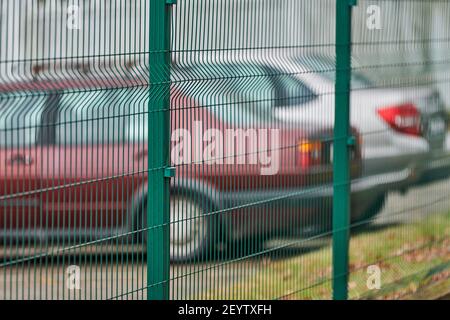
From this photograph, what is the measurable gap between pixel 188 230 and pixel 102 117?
1046mm

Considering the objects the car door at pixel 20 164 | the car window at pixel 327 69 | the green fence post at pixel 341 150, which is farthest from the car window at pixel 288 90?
the car door at pixel 20 164

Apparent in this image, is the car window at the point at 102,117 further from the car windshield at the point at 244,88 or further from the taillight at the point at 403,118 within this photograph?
the taillight at the point at 403,118

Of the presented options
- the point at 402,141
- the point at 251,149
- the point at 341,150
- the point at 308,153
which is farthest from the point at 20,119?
the point at 402,141

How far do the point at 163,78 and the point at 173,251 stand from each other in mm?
947

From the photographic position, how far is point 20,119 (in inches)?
191

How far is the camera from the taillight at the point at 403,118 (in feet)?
28.8

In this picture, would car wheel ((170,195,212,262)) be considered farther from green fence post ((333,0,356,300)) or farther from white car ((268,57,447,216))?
green fence post ((333,0,356,300))

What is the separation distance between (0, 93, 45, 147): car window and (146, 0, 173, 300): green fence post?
994 millimetres

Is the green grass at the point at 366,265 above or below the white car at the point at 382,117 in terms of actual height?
below

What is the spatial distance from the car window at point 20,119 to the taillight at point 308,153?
2650mm

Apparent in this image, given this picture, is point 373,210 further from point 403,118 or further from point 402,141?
point 403,118

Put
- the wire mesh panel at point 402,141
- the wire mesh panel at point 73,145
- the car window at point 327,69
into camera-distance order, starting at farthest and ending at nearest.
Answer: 1. the wire mesh panel at point 402,141
2. the car window at point 327,69
3. the wire mesh panel at point 73,145
